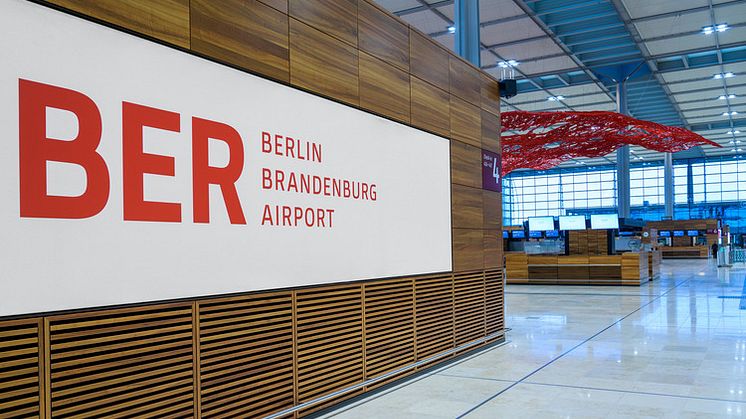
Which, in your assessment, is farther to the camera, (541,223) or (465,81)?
(541,223)

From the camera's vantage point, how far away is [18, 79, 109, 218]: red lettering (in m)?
2.69

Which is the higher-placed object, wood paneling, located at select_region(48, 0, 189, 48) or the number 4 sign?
wood paneling, located at select_region(48, 0, 189, 48)

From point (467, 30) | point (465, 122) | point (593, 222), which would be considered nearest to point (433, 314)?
point (465, 122)

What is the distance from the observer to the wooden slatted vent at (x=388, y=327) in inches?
198

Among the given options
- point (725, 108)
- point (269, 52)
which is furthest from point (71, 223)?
point (725, 108)

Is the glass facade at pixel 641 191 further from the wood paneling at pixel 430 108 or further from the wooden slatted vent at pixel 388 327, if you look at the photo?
the wooden slatted vent at pixel 388 327

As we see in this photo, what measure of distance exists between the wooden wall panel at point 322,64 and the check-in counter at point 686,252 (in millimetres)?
33069

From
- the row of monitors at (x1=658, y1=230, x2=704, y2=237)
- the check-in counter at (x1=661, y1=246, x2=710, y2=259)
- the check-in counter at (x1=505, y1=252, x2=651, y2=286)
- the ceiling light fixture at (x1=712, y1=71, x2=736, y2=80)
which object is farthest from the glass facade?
the check-in counter at (x1=505, y1=252, x2=651, y2=286)

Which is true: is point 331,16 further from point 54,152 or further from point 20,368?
point 20,368

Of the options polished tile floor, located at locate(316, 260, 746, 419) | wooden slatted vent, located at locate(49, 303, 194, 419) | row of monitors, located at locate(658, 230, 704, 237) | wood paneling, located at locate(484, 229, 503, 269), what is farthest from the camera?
row of monitors, located at locate(658, 230, 704, 237)

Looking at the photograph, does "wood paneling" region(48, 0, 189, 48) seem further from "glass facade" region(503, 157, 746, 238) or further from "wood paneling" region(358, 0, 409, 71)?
"glass facade" region(503, 157, 746, 238)

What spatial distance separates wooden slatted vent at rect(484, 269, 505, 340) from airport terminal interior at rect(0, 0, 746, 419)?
0.03 meters

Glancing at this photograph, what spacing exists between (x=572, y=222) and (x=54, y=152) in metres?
15.2

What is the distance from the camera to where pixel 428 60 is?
604cm
